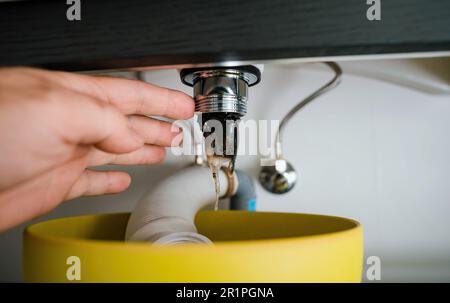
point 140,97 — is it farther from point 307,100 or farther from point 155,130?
point 307,100

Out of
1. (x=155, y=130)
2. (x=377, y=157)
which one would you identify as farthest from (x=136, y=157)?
(x=377, y=157)

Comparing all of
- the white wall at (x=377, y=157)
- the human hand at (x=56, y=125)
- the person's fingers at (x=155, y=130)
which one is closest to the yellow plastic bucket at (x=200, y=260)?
the human hand at (x=56, y=125)

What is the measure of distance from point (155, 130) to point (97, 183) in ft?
0.30

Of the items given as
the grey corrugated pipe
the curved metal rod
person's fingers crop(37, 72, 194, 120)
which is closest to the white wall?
the curved metal rod

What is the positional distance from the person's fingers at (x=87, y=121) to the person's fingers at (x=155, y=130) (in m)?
0.13

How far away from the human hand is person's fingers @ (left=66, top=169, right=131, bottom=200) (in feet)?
0.06

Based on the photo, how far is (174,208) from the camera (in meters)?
0.42

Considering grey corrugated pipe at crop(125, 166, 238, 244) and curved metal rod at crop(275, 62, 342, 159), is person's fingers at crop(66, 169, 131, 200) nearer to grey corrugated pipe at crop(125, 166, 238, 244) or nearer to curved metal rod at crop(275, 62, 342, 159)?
grey corrugated pipe at crop(125, 166, 238, 244)

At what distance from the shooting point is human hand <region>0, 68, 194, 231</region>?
0.25 metres

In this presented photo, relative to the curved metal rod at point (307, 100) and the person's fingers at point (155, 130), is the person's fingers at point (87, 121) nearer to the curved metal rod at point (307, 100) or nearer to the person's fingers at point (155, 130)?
the person's fingers at point (155, 130)

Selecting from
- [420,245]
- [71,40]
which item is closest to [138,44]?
[71,40]

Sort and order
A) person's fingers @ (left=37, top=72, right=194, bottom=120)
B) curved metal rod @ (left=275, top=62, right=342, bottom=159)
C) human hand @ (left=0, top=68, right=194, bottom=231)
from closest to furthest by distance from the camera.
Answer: human hand @ (left=0, top=68, right=194, bottom=231)
person's fingers @ (left=37, top=72, right=194, bottom=120)
curved metal rod @ (left=275, top=62, right=342, bottom=159)
